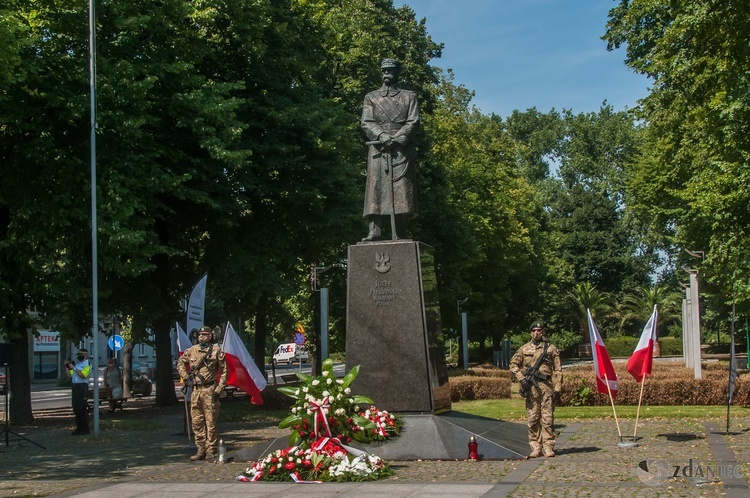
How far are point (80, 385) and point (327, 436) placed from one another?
11.0 metres

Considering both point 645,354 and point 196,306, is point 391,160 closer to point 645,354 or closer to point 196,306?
point 645,354

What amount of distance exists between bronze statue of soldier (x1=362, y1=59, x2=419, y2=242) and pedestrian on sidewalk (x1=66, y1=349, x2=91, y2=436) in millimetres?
9478

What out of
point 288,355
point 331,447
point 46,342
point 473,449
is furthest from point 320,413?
point 288,355

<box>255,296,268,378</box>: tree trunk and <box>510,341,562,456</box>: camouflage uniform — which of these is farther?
<box>255,296,268,378</box>: tree trunk

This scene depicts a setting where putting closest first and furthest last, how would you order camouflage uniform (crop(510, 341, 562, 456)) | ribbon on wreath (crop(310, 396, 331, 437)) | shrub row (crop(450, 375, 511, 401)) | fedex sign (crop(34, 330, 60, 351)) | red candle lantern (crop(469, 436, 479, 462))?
ribbon on wreath (crop(310, 396, 331, 437)) < red candle lantern (crop(469, 436, 479, 462)) < camouflage uniform (crop(510, 341, 562, 456)) < shrub row (crop(450, 375, 511, 401)) < fedex sign (crop(34, 330, 60, 351))

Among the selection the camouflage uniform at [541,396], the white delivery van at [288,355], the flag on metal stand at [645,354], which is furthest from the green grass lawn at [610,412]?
the white delivery van at [288,355]

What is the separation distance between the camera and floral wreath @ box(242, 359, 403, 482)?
1268 centimetres

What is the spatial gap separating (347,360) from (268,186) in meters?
15.3

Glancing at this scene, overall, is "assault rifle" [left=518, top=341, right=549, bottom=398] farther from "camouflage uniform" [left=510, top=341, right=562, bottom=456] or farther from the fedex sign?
the fedex sign

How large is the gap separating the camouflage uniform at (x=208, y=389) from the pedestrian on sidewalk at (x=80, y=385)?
7.21 meters

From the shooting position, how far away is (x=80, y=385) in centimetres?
2238

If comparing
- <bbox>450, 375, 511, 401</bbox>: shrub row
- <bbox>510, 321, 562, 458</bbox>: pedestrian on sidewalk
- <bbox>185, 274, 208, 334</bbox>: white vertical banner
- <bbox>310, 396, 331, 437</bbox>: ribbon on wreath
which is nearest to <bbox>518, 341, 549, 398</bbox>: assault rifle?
<bbox>510, 321, 562, 458</bbox>: pedestrian on sidewalk

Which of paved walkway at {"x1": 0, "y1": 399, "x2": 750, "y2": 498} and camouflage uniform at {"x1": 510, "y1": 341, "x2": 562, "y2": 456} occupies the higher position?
camouflage uniform at {"x1": 510, "y1": 341, "x2": 562, "y2": 456}

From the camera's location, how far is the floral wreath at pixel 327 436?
12.7 metres
